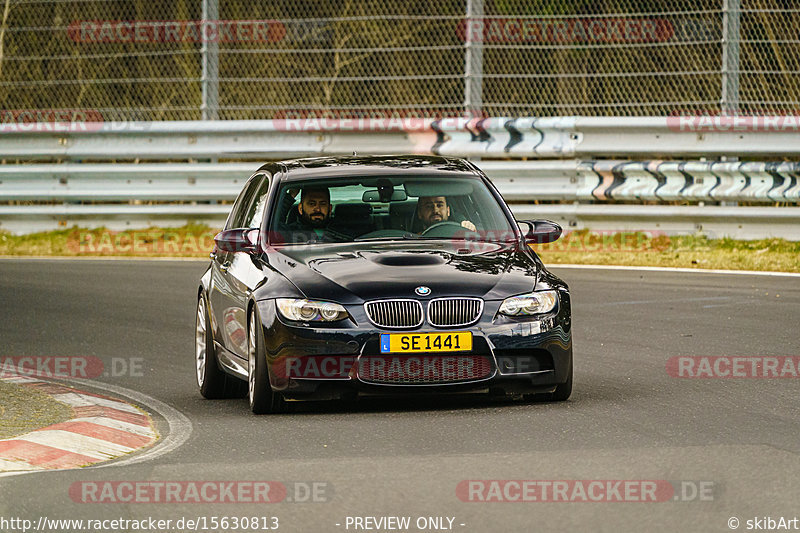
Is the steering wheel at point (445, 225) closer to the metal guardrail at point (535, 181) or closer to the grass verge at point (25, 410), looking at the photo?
the grass verge at point (25, 410)

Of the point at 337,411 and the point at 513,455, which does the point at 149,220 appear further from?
the point at 513,455

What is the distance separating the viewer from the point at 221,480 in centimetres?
645

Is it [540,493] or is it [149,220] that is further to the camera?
[149,220]

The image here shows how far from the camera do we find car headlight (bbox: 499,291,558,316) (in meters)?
8.27

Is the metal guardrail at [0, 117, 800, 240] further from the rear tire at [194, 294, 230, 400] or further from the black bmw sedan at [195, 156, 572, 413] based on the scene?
the rear tire at [194, 294, 230, 400]

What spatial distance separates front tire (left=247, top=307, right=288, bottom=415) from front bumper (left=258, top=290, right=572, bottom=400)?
0.27ft

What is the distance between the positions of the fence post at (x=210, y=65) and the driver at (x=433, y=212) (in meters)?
9.53

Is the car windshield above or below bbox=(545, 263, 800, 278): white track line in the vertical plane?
above

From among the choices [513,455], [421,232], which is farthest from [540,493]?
[421,232]

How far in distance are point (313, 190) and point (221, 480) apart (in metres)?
3.29

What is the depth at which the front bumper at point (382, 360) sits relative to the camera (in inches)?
→ 319
